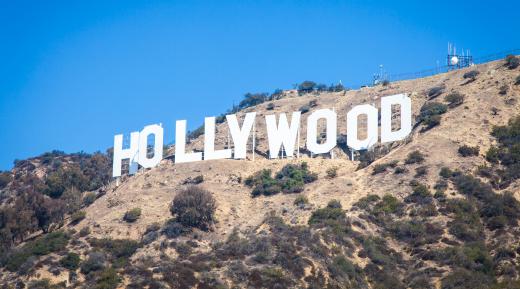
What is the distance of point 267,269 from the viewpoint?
62.1m

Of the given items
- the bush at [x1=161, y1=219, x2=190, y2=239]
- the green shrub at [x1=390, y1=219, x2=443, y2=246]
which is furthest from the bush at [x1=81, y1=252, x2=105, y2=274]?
the green shrub at [x1=390, y1=219, x2=443, y2=246]

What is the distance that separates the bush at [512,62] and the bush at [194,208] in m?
32.5

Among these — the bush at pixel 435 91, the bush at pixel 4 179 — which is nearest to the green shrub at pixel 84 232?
the bush at pixel 4 179

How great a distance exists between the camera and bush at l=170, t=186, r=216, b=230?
7156 centimetres

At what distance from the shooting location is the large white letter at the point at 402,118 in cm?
7706

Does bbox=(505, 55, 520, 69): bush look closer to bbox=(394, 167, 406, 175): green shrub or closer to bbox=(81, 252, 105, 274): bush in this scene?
bbox=(394, 167, 406, 175): green shrub

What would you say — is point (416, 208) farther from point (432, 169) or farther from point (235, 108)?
point (235, 108)

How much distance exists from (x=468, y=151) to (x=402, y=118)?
Result: 647 cm

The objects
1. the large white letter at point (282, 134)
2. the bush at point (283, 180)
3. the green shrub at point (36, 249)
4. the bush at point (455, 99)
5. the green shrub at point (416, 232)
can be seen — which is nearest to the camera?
the green shrub at point (416, 232)

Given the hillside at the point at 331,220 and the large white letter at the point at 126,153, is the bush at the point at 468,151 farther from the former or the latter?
the large white letter at the point at 126,153

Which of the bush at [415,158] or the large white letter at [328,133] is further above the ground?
the large white letter at [328,133]

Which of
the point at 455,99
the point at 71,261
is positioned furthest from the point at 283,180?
the point at 71,261

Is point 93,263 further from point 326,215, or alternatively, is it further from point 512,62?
point 512,62

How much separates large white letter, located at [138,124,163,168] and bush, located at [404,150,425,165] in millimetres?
23126
